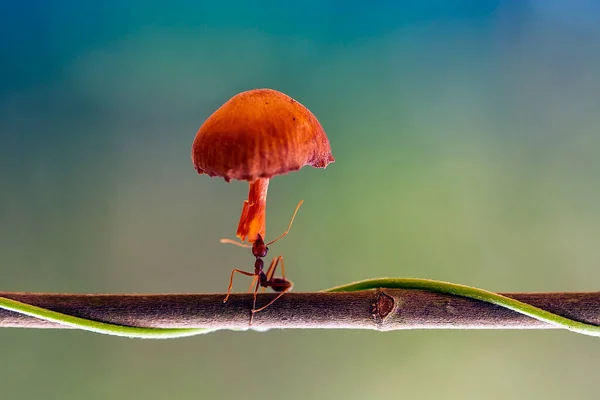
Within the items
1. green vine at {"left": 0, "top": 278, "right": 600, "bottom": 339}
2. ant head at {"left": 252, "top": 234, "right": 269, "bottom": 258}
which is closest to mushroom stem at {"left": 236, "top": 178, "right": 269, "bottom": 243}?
ant head at {"left": 252, "top": 234, "right": 269, "bottom": 258}

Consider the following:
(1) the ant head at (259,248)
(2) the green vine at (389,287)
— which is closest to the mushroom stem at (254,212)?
(1) the ant head at (259,248)

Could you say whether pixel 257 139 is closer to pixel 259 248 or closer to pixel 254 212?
pixel 254 212

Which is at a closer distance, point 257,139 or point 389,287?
point 257,139

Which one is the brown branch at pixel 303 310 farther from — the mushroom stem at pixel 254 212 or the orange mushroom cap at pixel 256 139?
the orange mushroom cap at pixel 256 139

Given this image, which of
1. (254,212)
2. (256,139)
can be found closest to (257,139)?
(256,139)

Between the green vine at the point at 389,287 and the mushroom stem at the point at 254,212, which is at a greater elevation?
the mushroom stem at the point at 254,212

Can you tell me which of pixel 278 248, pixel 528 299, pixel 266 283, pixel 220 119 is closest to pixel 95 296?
pixel 266 283
